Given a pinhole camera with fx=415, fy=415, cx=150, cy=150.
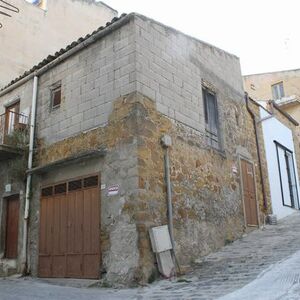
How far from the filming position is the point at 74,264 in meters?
8.85

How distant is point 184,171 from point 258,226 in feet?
13.0

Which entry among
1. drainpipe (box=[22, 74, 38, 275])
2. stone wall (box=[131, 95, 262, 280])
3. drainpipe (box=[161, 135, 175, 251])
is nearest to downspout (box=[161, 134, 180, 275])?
drainpipe (box=[161, 135, 175, 251])

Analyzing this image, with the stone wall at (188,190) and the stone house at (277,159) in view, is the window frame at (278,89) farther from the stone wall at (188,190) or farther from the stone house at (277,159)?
the stone wall at (188,190)

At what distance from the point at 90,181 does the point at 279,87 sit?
20465mm

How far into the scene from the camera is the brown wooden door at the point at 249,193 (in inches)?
464

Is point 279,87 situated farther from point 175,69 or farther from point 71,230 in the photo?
point 71,230

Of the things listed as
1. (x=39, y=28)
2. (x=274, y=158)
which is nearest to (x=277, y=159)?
(x=274, y=158)

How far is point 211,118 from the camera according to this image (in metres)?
11.5

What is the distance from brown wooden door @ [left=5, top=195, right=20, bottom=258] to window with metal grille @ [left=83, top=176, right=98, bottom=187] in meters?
2.79

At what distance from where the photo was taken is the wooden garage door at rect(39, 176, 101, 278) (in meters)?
8.62

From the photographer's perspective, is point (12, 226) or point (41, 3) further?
point (41, 3)

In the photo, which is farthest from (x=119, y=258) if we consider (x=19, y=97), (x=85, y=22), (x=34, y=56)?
(x=85, y=22)

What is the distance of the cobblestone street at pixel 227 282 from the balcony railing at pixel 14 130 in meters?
3.53

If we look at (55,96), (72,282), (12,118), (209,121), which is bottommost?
(72,282)
